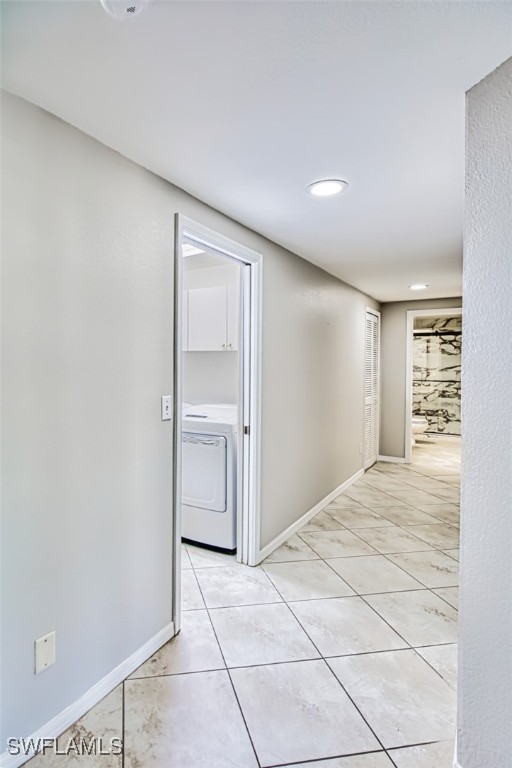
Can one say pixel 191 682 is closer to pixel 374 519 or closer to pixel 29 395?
pixel 29 395

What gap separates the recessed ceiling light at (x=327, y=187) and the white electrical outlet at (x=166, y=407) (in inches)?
47.8

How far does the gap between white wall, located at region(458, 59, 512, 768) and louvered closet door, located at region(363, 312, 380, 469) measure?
3928mm

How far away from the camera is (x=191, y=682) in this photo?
5.87 ft

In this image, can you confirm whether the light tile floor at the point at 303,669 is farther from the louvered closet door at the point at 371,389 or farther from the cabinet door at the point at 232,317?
the louvered closet door at the point at 371,389

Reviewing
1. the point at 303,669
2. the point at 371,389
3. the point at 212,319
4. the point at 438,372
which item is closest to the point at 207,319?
the point at 212,319

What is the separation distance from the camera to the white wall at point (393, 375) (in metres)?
5.81

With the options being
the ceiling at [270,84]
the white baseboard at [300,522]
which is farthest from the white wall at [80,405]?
the white baseboard at [300,522]

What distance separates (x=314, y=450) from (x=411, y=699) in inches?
86.0

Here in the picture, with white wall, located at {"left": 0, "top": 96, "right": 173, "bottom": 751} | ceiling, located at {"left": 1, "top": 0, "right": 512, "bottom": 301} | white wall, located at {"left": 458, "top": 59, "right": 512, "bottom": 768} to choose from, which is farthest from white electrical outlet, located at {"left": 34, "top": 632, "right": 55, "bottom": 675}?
ceiling, located at {"left": 1, "top": 0, "right": 512, "bottom": 301}

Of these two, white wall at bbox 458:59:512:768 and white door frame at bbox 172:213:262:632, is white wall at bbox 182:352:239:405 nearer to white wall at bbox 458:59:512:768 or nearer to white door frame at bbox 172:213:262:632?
white door frame at bbox 172:213:262:632

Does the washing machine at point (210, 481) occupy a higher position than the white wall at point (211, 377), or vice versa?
the white wall at point (211, 377)

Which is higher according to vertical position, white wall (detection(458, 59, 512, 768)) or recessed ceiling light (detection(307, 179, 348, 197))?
recessed ceiling light (detection(307, 179, 348, 197))

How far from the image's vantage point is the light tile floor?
149 cm

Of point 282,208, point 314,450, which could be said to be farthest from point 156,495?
point 314,450
